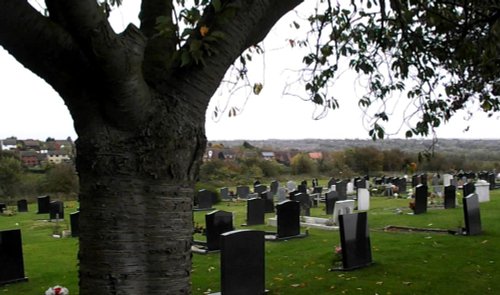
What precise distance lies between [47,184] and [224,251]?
2831cm

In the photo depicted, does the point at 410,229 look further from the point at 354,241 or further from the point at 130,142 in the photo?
the point at 130,142

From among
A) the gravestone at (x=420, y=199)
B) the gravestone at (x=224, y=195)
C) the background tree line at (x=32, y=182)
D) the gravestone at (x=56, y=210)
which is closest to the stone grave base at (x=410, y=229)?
the gravestone at (x=420, y=199)

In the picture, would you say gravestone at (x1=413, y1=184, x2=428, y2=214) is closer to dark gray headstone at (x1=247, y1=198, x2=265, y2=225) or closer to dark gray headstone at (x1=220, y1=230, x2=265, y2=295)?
dark gray headstone at (x1=247, y1=198, x2=265, y2=225)

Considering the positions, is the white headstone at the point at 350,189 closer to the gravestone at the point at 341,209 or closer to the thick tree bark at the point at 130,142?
the gravestone at the point at 341,209

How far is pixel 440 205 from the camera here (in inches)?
812

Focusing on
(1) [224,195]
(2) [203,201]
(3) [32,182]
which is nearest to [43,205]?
(2) [203,201]

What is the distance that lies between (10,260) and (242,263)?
481cm

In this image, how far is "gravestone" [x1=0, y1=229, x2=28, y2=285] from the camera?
927cm

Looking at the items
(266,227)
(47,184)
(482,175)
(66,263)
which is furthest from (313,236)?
(482,175)

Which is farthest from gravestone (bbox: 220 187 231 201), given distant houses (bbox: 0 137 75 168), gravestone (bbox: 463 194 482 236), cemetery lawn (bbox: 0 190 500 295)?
gravestone (bbox: 463 194 482 236)

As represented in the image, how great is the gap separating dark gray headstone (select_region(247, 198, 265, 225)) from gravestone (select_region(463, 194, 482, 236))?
6.76 metres

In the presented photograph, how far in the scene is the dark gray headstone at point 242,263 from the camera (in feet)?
23.3

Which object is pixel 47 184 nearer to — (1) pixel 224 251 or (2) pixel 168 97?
(1) pixel 224 251

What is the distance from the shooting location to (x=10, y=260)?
367 inches
